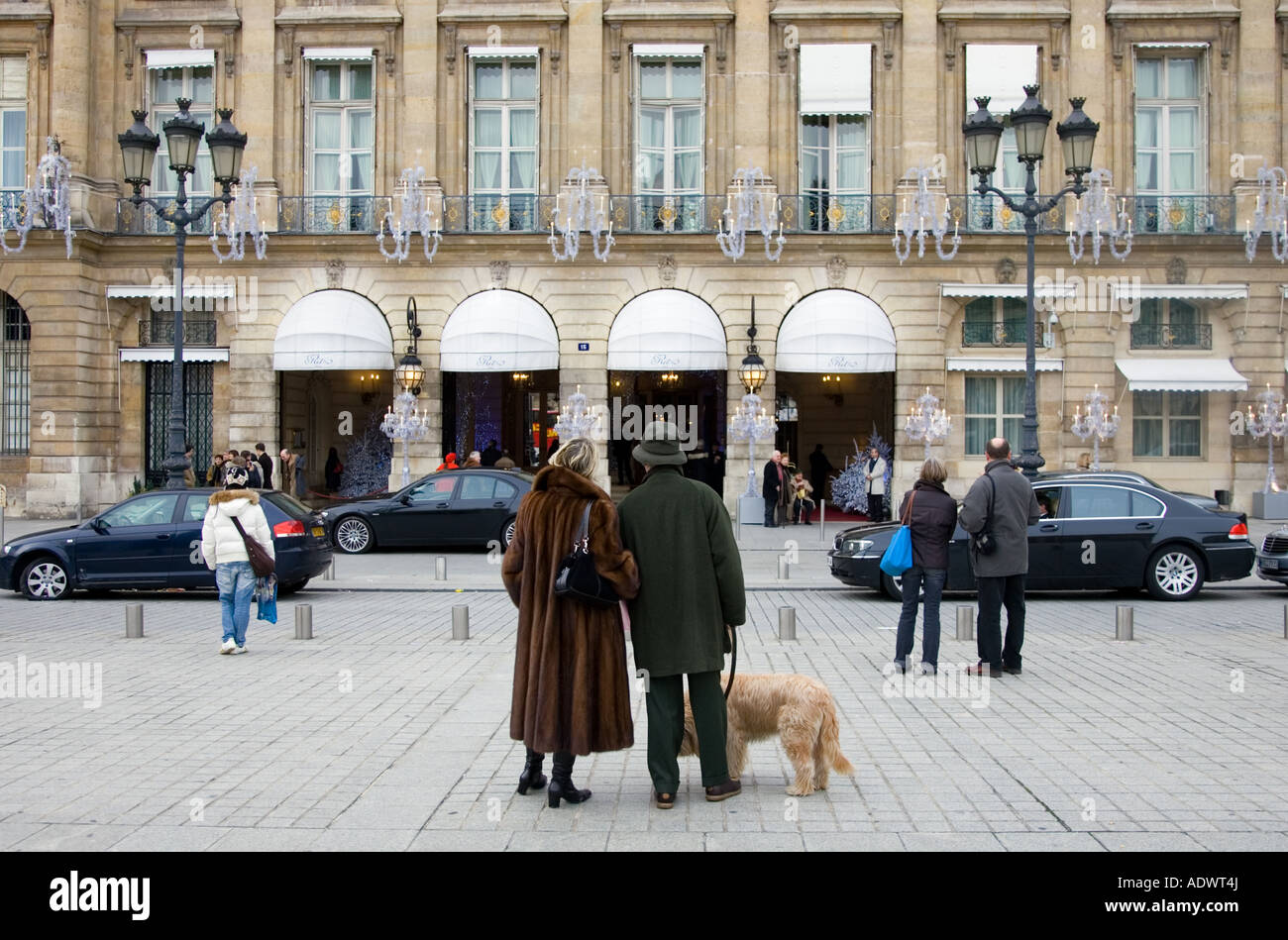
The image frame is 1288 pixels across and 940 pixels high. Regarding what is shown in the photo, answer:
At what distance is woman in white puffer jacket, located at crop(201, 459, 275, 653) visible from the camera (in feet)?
38.5

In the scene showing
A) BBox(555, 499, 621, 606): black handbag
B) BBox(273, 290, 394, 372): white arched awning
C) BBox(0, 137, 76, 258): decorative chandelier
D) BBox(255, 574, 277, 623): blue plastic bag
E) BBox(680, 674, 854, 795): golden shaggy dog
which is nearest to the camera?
BBox(555, 499, 621, 606): black handbag

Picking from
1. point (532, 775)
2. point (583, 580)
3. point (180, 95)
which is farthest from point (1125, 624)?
point (180, 95)

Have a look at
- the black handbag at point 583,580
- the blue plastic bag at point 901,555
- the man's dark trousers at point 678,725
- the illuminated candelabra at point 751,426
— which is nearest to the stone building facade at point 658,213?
the illuminated candelabra at point 751,426

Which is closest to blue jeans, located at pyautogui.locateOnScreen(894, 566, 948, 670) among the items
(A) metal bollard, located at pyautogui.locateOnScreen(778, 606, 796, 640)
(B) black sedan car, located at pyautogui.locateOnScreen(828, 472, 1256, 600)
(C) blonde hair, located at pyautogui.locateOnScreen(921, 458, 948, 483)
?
(C) blonde hair, located at pyautogui.locateOnScreen(921, 458, 948, 483)

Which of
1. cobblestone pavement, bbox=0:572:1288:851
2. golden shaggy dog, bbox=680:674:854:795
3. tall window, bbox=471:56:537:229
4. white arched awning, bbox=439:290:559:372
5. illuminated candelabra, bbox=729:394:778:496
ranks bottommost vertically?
cobblestone pavement, bbox=0:572:1288:851

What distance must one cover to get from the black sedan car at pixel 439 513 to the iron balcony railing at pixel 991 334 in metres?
12.7

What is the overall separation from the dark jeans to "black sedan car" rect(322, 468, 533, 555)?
13.2 meters

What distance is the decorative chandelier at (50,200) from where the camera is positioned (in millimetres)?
28953

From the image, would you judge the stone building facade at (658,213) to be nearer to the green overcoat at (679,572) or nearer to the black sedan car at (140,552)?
the black sedan car at (140,552)

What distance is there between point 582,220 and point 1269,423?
17133 millimetres

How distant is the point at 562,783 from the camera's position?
6.34 metres

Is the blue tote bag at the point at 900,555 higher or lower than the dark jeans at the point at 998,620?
higher

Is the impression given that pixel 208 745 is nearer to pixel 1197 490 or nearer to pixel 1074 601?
pixel 1074 601

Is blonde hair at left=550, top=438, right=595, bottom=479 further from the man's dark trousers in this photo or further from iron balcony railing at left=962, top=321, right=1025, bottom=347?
iron balcony railing at left=962, top=321, right=1025, bottom=347
